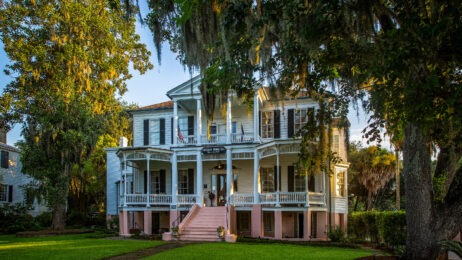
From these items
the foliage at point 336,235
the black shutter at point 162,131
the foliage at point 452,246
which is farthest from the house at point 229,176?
the foliage at point 452,246

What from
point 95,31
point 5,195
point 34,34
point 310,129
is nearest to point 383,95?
point 310,129

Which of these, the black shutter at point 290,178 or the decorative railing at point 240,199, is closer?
the decorative railing at point 240,199

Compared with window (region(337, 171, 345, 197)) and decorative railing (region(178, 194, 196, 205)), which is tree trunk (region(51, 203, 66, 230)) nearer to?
decorative railing (region(178, 194, 196, 205))

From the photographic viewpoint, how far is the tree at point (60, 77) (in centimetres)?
2522

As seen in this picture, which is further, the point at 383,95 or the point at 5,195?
the point at 5,195

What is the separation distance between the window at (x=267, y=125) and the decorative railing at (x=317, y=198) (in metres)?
4.30

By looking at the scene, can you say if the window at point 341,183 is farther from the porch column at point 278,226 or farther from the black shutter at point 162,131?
the black shutter at point 162,131

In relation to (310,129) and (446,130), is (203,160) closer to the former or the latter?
(310,129)

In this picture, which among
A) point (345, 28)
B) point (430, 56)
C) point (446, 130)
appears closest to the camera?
point (430, 56)

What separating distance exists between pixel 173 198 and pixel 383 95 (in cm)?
1613

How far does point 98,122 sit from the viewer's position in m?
28.2

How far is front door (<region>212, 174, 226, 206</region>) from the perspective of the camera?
25.8 metres

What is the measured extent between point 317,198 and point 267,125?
500 centimetres

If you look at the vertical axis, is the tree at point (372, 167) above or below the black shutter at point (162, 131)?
below
